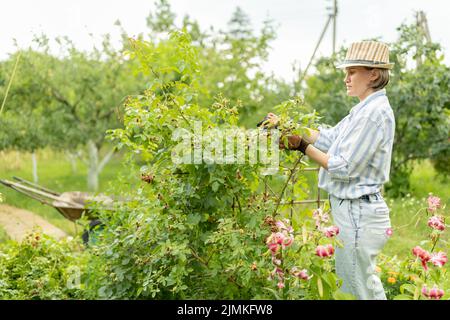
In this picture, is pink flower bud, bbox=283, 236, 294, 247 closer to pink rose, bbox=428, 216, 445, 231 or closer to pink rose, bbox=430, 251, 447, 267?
pink rose, bbox=430, 251, 447, 267

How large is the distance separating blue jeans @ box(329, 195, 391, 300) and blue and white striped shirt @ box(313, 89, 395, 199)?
58mm

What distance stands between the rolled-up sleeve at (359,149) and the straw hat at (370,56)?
0.86 feet

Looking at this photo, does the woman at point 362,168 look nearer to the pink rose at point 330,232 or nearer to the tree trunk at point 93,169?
the pink rose at point 330,232

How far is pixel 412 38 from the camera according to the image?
907 cm

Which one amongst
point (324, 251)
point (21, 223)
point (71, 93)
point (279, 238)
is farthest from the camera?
point (71, 93)

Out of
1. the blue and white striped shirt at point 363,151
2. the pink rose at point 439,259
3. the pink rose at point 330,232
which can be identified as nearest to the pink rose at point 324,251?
the pink rose at point 330,232

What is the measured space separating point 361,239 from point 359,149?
391 mm

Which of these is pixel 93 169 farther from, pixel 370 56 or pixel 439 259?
pixel 439 259

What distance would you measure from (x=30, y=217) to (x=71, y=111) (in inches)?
104

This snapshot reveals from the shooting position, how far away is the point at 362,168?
276cm

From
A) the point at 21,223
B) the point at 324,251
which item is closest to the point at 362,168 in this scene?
the point at 324,251

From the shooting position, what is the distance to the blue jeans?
277 centimetres

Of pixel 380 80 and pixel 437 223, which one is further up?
pixel 380 80

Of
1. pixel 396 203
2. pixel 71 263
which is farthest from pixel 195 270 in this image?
pixel 396 203
